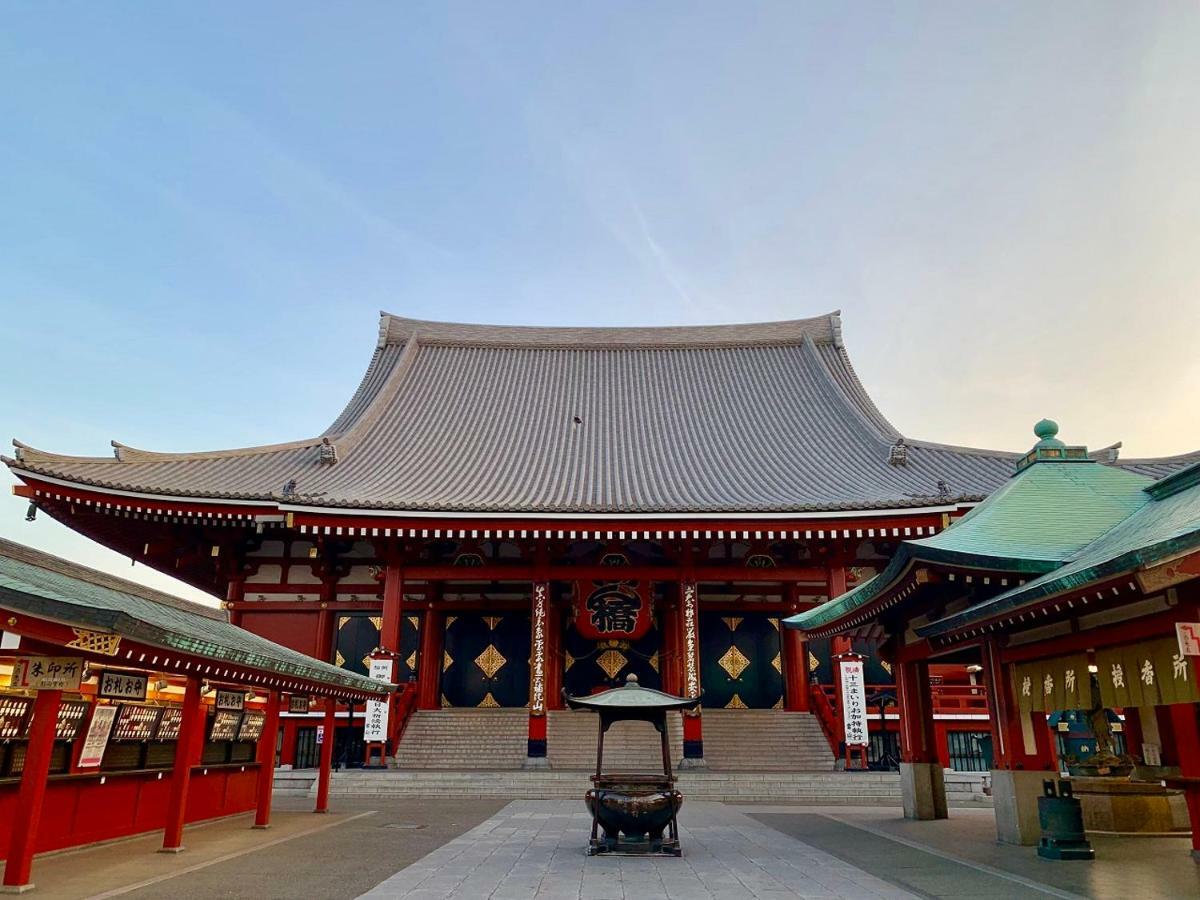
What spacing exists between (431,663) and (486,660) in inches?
54.1

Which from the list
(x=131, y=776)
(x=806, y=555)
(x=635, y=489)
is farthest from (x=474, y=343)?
(x=131, y=776)

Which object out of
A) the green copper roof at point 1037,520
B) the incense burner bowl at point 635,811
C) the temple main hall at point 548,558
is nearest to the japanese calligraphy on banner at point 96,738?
the incense burner bowl at point 635,811

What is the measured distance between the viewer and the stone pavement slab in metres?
7.30

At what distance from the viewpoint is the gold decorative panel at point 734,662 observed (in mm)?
21047

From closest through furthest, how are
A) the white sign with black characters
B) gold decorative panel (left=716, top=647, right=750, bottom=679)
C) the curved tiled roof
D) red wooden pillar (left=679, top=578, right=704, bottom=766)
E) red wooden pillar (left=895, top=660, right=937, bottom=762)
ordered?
the white sign with black characters < red wooden pillar (left=895, top=660, right=937, bottom=762) < red wooden pillar (left=679, top=578, right=704, bottom=766) < the curved tiled roof < gold decorative panel (left=716, top=647, right=750, bottom=679)

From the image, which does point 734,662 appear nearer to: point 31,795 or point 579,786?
point 579,786

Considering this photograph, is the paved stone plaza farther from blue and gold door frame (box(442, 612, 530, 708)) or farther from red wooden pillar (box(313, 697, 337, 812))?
blue and gold door frame (box(442, 612, 530, 708))

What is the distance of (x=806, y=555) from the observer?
65.0 feet

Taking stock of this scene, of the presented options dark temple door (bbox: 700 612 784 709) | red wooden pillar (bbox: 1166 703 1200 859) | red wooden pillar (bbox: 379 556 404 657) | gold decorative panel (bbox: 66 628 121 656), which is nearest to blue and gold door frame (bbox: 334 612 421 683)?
red wooden pillar (bbox: 379 556 404 657)

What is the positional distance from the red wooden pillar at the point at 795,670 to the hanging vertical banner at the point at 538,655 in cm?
572

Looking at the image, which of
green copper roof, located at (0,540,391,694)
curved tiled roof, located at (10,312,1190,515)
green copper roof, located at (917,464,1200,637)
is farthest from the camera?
curved tiled roof, located at (10,312,1190,515)

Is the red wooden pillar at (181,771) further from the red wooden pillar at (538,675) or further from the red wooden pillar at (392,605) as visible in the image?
the red wooden pillar at (538,675)

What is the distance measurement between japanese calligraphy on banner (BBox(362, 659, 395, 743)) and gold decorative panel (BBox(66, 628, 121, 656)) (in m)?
10.4

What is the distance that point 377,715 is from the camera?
56.5 feet
